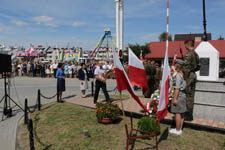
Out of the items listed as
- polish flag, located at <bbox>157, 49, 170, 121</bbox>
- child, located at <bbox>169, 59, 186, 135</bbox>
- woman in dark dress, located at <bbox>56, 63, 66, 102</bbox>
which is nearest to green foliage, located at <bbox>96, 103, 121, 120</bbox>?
child, located at <bbox>169, 59, 186, 135</bbox>

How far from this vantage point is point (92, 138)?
17.1ft

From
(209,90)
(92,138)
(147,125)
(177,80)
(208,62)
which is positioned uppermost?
(208,62)

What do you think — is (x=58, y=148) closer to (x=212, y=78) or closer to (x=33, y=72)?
(x=212, y=78)

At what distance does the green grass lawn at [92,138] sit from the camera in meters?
4.71

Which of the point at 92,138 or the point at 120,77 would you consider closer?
the point at 120,77

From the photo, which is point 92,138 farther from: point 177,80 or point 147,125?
point 177,80

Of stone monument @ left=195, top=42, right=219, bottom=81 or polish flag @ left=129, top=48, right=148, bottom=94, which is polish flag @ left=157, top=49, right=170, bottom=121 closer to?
polish flag @ left=129, top=48, right=148, bottom=94

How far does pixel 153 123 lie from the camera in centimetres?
509

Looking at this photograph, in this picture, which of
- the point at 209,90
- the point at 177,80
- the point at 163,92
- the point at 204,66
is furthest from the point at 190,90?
the point at 163,92

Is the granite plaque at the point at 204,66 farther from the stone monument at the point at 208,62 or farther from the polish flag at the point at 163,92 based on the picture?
the polish flag at the point at 163,92

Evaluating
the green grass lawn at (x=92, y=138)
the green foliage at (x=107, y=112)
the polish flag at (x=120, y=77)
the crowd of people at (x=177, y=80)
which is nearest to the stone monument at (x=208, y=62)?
the crowd of people at (x=177, y=80)

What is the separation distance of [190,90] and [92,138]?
3139 millimetres

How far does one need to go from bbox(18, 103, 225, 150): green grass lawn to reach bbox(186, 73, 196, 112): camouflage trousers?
27.8 inches

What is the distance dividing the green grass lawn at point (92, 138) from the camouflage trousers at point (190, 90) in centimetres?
71
